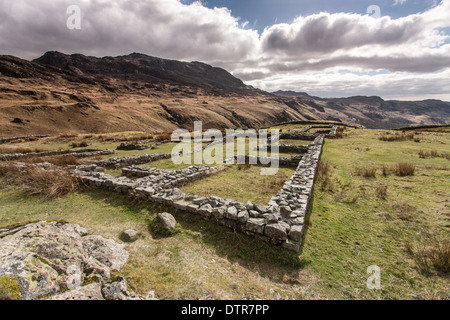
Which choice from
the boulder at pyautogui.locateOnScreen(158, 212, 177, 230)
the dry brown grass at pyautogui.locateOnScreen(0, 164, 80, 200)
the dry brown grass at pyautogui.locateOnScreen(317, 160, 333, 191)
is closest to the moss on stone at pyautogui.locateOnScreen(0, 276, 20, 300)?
the boulder at pyautogui.locateOnScreen(158, 212, 177, 230)

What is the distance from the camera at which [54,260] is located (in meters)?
3.27

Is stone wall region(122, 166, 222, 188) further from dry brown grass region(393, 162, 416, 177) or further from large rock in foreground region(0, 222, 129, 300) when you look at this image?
dry brown grass region(393, 162, 416, 177)

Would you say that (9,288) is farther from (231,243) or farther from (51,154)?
(51,154)

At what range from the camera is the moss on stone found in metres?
2.38

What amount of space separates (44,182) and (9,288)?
6.72 m

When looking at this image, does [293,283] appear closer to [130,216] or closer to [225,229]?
[225,229]

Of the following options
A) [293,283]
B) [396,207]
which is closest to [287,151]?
[396,207]

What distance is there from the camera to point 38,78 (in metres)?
78.6

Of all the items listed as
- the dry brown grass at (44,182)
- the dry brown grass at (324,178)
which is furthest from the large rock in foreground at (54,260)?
the dry brown grass at (324,178)

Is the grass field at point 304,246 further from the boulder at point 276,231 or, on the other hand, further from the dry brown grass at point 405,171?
the dry brown grass at point 405,171

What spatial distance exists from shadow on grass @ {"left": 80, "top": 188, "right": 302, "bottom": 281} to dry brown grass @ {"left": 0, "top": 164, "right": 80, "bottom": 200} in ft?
9.30

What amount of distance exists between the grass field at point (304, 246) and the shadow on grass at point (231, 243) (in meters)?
0.02

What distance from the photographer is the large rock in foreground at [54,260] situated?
2.74m
